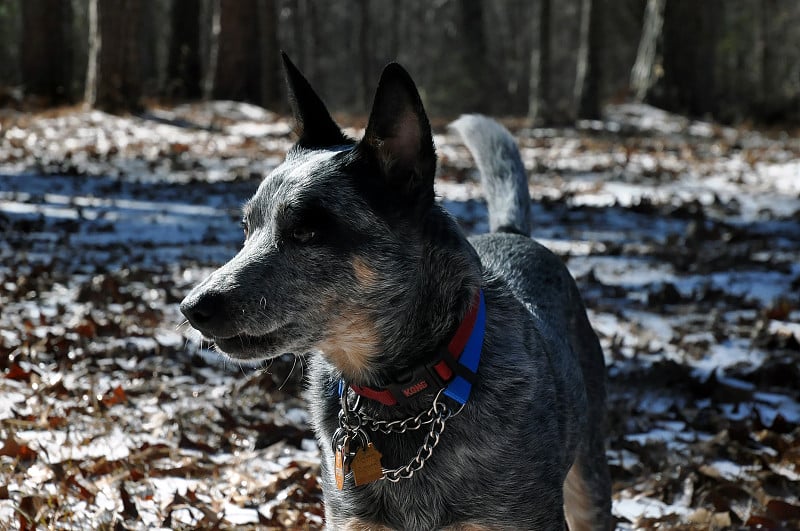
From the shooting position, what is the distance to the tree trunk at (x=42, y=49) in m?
19.9

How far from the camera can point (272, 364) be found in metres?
4.89

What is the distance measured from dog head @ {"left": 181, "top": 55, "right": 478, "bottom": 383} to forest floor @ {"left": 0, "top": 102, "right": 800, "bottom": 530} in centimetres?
141

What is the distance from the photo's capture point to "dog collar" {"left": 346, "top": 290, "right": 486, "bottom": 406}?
2.86 meters

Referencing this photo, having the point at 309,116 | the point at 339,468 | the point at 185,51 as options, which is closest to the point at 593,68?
the point at 185,51

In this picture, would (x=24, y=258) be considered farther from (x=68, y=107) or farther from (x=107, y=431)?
(x=68, y=107)

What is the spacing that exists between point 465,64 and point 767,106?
13.6 meters

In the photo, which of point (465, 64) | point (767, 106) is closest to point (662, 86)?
point (767, 106)

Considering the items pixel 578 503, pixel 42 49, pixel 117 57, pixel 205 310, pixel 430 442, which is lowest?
pixel 578 503

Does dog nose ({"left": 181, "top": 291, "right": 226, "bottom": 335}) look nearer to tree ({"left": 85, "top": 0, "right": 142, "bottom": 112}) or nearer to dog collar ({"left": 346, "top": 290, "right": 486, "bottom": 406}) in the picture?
dog collar ({"left": 346, "top": 290, "right": 486, "bottom": 406})

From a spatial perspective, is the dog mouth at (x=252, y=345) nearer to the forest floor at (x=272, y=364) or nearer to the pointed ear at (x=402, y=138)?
the pointed ear at (x=402, y=138)

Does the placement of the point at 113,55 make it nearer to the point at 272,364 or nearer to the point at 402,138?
the point at 272,364

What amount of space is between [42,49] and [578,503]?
65.9 feet

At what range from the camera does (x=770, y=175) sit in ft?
41.8

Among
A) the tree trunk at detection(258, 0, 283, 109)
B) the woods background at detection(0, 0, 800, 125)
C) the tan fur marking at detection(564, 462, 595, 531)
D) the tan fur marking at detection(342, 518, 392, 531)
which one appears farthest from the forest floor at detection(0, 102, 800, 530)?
the tree trunk at detection(258, 0, 283, 109)
